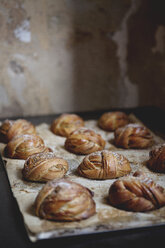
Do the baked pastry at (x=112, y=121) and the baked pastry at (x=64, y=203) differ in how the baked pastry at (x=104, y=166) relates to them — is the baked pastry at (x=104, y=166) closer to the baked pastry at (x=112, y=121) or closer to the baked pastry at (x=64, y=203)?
the baked pastry at (x=64, y=203)

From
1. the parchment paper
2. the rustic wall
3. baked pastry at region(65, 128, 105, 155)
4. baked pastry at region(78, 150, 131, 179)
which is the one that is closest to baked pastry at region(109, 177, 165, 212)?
the parchment paper

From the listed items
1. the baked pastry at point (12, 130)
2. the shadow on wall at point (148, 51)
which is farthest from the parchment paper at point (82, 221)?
the shadow on wall at point (148, 51)

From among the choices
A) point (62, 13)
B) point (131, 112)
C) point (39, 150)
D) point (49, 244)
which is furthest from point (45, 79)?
point (49, 244)

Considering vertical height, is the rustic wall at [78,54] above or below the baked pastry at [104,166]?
above

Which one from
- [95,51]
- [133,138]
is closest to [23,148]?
[133,138]

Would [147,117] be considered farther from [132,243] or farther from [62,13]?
[132,243]

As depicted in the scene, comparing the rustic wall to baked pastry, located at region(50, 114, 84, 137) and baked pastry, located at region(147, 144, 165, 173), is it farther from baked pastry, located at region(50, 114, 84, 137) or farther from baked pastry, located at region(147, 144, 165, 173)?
baked pastry, located at region(147, 144, 165, 173)
